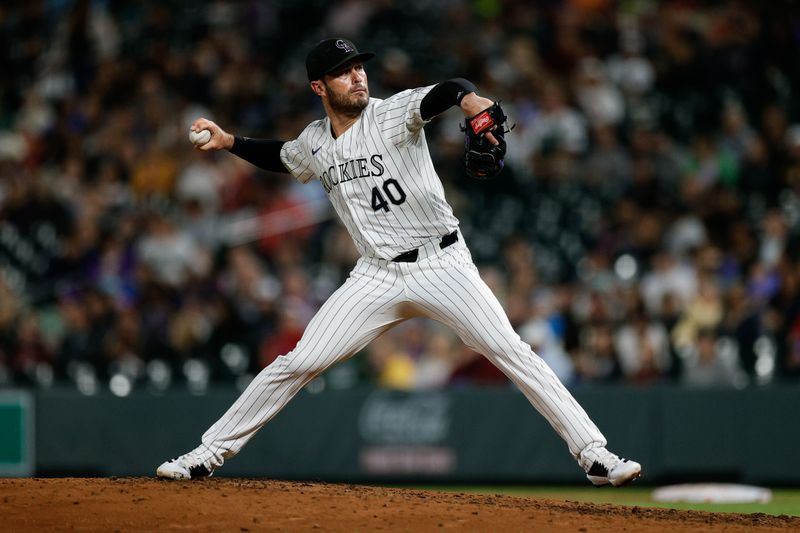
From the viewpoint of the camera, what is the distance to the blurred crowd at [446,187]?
10.9 m

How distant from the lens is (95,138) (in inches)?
546

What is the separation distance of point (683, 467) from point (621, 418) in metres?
0.65

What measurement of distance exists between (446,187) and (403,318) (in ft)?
21.5

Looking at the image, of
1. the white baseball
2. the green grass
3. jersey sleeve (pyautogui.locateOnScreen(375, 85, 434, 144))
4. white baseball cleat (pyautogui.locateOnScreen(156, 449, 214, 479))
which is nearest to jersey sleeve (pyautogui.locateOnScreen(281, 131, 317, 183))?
the white baseball

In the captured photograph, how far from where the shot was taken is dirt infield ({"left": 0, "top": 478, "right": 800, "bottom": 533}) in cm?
529

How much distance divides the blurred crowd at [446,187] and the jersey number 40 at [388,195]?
4996 millimetres

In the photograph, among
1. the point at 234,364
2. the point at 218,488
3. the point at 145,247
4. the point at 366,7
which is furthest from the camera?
the point at 366,7

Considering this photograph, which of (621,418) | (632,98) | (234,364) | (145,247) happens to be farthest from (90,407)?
(632,98)

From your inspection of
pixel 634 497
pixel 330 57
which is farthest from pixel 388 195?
pixel 634 497

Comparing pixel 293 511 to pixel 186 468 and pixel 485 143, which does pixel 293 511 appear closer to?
pixel 186 468

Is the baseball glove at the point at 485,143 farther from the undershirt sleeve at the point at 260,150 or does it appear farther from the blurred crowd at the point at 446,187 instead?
the blurred crowd at the point at 446,187

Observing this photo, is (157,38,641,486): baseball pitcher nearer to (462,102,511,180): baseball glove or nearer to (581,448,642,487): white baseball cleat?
(581,448,642,487): white baseball cleat

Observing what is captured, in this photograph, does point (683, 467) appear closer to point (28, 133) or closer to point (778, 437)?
point (778, 437)

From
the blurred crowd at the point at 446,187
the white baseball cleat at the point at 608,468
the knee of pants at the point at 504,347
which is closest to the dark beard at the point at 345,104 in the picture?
the knee of pants at the point at 504,347
